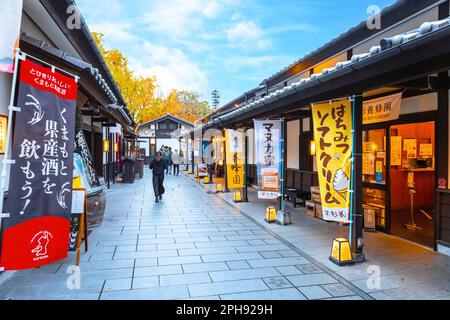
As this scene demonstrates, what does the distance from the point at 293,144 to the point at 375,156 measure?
437cm

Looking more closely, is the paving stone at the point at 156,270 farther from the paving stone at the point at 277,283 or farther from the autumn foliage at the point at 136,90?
the autumn foliage at the point at 136,90

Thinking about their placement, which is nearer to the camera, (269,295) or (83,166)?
(269,295)

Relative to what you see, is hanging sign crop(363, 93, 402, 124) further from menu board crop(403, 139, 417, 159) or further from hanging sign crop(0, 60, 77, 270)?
hanging sign crop(0, 60, 77, 270)

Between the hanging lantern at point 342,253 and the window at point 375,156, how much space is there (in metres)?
2.98

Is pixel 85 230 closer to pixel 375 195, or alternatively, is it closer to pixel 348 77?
pixel 348 77

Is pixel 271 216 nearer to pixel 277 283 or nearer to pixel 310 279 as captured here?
pixel 310 279

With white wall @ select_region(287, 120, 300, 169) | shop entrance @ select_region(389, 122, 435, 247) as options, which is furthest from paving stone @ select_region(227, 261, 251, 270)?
white wall @ select_region(287, 120, 300, 169)

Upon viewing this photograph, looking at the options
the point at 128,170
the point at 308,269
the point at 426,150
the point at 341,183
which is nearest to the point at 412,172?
the point at 426,150

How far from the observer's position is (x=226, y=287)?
4387mm

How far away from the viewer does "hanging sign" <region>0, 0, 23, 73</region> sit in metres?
4.07

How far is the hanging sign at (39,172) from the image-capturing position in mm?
3686

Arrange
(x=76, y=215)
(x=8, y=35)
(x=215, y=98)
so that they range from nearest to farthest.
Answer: (x=8, y=35)
(x=76, y=215)
(x=215, y=98)
